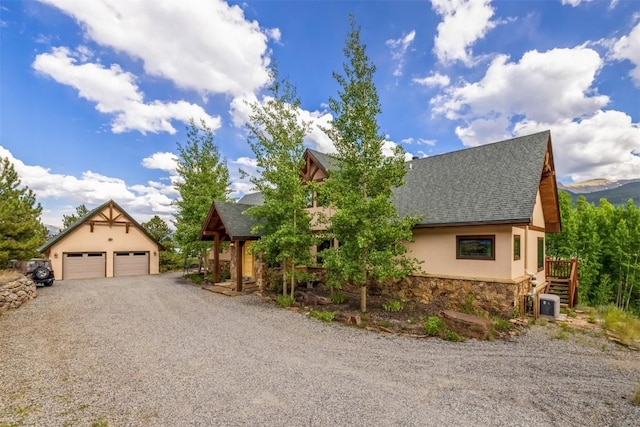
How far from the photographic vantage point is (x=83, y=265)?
1998 centimetres

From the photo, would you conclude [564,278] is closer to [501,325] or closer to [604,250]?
[501,325]

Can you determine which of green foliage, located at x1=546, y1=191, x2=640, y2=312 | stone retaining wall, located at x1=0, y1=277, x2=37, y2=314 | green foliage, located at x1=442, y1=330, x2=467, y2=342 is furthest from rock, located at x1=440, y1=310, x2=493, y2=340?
green foliage, located at x1=546, y1=191, x2=640, y2=312

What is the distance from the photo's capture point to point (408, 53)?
14.2 meters

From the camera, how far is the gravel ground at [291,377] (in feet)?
13.4

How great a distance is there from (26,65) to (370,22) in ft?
44.2

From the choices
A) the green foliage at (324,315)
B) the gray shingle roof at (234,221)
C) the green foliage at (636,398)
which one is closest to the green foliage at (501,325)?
the green foliage at (636,398)

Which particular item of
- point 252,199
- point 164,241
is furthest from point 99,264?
point 252,199

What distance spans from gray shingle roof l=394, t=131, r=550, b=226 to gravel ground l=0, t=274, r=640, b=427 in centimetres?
384

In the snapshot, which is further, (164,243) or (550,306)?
(164,243)

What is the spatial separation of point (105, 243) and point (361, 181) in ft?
66.0

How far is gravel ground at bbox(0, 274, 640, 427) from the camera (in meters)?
4.09

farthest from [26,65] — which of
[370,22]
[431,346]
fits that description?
[431,346]

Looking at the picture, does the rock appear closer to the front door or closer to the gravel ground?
the gravel ground

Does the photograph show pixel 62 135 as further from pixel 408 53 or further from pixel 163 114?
pixel 408 53
